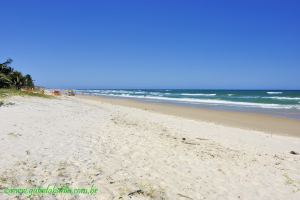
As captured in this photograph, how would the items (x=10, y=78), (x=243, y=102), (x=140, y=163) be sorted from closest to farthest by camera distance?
(x=140, y=163)
(x=10, y=78)
(x=243, y=102)

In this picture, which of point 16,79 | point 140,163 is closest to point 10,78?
point 16,79

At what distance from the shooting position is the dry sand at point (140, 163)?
→ 5.00 meters

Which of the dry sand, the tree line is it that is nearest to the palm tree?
the tree line

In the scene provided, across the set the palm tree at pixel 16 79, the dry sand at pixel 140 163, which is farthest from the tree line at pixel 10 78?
the dry sand at pixel 140 163

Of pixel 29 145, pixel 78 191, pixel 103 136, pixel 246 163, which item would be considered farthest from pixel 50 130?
pixel 246 163

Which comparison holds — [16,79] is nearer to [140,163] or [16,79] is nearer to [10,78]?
[10,78]

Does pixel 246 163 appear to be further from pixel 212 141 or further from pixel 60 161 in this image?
pixel 60 161

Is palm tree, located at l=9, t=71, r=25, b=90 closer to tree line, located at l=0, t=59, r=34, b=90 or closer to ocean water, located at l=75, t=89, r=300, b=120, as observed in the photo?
tree line, located at l=0, t=59, r=34, b=90

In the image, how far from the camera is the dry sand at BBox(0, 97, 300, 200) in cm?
500

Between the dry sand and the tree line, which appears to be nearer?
the dry sand

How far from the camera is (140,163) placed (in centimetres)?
626

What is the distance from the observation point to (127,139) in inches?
338

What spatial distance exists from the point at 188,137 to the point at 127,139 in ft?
7.45

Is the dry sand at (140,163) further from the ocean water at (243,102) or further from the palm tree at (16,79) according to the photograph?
the palm tree at (16,79)
